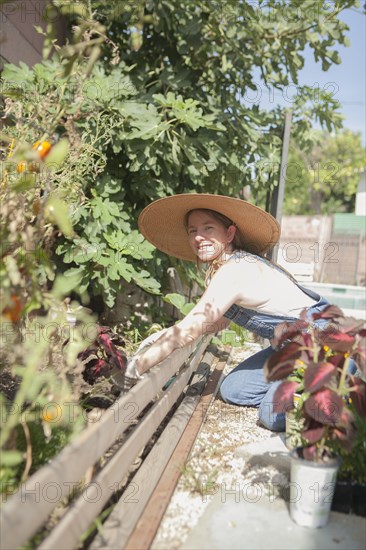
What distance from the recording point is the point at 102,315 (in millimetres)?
4117

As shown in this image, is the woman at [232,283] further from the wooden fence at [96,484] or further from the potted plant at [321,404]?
the potted plant at [321,404]

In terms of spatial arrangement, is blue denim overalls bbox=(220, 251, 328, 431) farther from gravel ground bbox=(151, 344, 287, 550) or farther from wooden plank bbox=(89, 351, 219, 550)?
wooden plank bbox=(89, 351, 219, 550)

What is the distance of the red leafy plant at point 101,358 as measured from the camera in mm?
2131

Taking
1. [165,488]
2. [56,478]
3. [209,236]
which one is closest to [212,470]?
[165,488]

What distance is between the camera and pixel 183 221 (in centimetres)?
261

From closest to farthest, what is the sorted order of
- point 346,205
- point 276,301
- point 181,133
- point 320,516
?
point 320,516 → point 276,301 → point 181,133 → point 346,205

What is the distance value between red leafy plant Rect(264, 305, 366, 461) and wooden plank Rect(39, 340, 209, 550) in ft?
1.52

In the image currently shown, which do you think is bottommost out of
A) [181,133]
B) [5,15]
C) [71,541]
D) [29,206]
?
[71,541]

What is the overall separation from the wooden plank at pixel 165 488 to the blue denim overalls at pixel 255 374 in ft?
0.48

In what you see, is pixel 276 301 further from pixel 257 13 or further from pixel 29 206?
pixel 257 13

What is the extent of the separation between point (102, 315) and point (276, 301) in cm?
219

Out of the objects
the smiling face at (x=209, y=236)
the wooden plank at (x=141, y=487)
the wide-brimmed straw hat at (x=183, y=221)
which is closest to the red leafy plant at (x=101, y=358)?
the wooden plank at (x=141, y=487)

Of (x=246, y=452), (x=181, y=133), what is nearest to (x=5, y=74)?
(x=181, y=133)

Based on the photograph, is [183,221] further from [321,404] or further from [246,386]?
[321,404]
